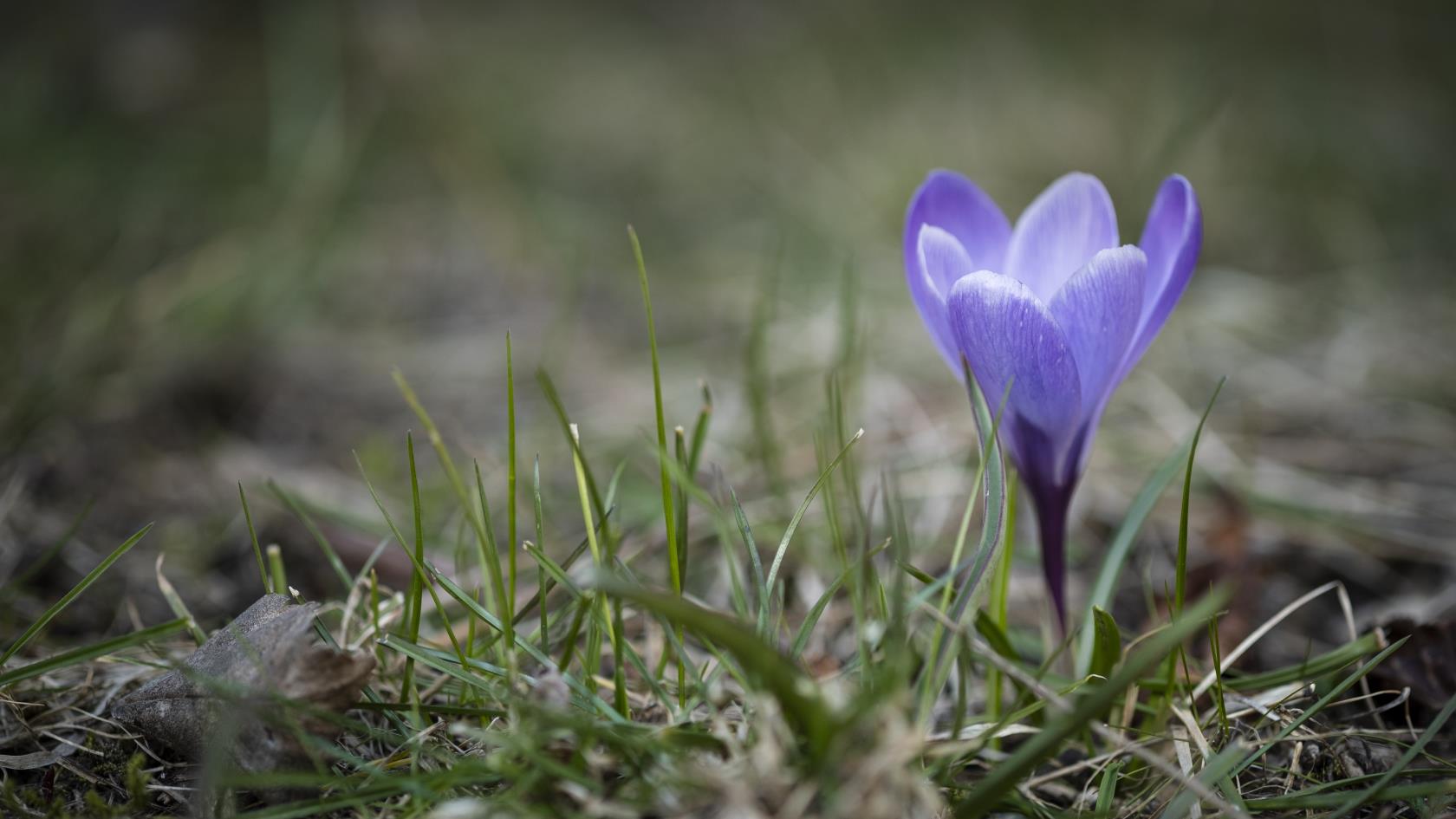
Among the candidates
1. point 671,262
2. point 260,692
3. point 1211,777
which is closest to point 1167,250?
point 1211,777

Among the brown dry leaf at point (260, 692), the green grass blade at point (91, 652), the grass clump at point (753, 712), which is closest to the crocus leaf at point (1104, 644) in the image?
the grass clump at point (753, 712)

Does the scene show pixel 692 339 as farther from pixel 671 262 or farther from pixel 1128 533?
pixel 1128 533

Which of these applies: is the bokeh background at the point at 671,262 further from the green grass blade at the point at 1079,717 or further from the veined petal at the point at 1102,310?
the green grass blade at the point at 1079,717

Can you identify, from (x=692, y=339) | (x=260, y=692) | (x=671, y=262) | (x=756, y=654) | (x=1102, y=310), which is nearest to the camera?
(x=756, y=654)

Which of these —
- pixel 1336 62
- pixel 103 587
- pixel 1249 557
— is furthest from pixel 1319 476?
pixel 1336 62

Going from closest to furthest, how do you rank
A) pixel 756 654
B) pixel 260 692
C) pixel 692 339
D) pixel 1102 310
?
1. pixel 756 654
2. pixel 260 692
3. pixel 1102 310
4. pixel 692 339

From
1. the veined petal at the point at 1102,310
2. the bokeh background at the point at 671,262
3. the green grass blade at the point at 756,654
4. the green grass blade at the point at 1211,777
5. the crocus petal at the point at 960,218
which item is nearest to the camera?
the green grass blade at the point at 756,654
